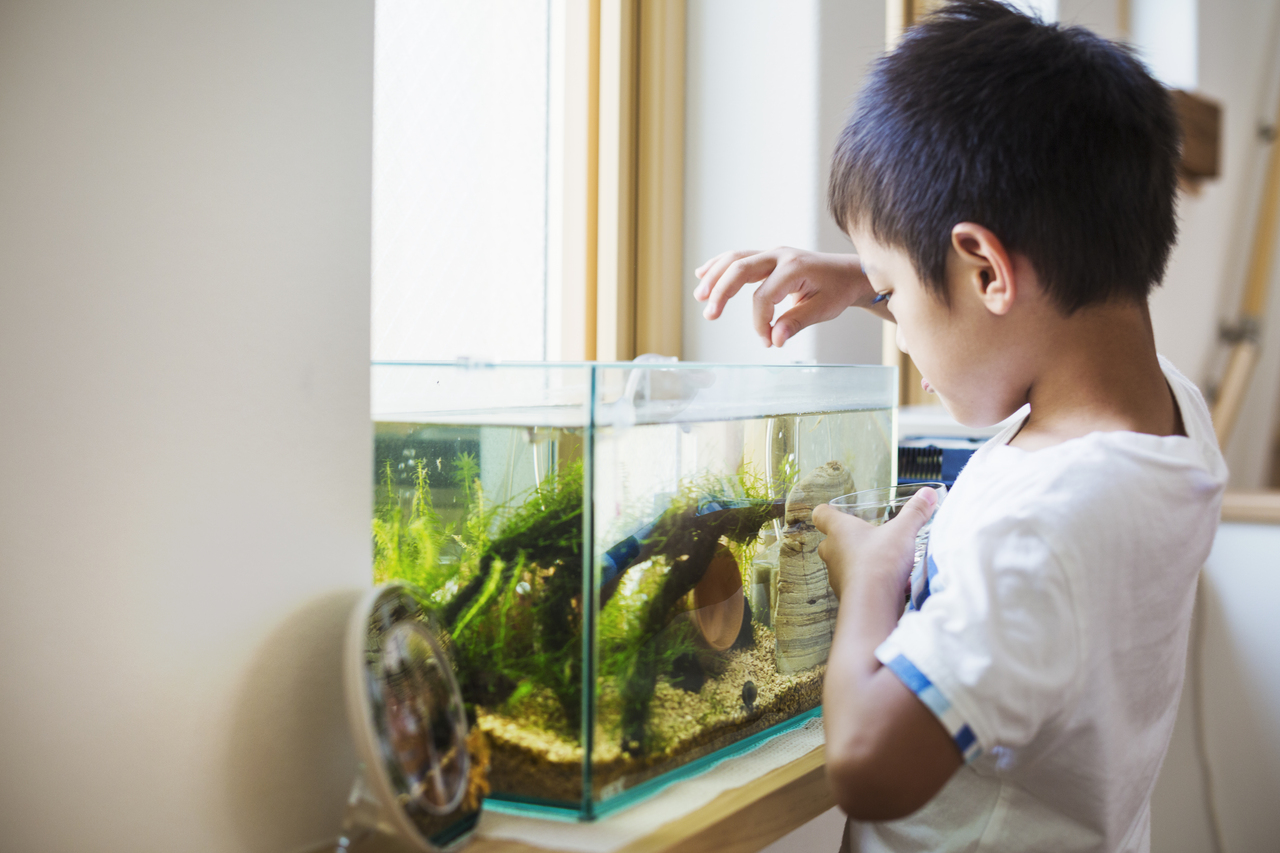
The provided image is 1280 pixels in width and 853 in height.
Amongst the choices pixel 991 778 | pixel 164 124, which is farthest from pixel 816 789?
pixel 164 124

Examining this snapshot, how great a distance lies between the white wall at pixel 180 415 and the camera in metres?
0.45

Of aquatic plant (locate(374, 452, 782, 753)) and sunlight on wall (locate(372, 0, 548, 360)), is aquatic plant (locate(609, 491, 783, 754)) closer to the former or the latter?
aquatic plant (locate(374, 452, 782, 753))

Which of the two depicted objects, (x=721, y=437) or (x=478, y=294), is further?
(x=478, y=294)

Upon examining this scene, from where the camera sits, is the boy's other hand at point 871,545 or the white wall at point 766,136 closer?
the boy's other hand at point 871,545

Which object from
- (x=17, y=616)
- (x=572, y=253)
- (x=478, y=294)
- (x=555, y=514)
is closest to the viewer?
(x=17, y=616)

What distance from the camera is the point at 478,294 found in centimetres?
106

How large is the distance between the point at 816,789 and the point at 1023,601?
265mm

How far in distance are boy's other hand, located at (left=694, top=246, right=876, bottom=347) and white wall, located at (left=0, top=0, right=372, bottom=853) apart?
366 mm

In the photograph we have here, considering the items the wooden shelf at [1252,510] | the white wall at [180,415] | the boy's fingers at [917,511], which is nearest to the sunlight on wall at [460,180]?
the white wall at [180,415]

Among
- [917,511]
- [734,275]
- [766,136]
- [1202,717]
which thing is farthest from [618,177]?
[1202,717]

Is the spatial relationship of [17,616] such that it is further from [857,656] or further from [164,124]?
[857,656]

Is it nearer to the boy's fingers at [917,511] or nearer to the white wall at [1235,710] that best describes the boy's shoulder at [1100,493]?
the boy's fingers at [917,511]

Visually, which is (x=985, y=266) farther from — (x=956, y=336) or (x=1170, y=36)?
(x=1170, y=36)

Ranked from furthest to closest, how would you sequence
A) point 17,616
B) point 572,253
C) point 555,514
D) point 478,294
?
point 572,253 < point 478,294 < point 555,514 < point 17,616
